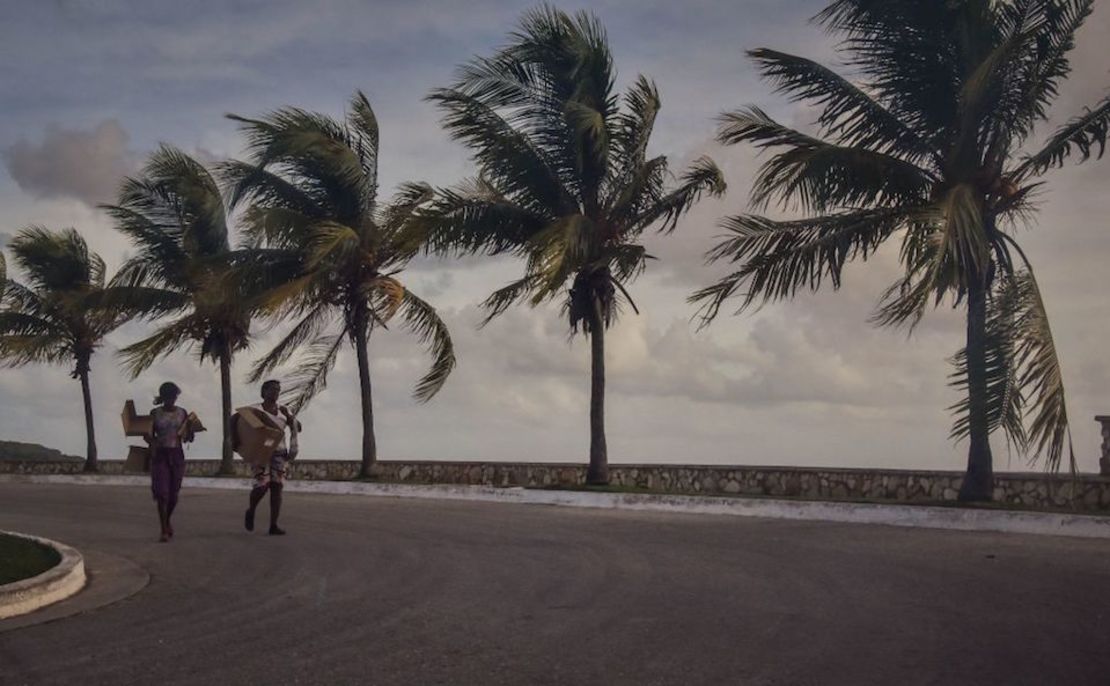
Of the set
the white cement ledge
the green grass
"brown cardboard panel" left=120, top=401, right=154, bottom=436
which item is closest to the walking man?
"brown cardboard panel" left=120, top=401, right=154, bottom=436

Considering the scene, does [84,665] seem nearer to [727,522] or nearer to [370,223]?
[727,522]

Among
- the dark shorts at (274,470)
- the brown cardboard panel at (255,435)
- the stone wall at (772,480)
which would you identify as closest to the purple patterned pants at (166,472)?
the brown cardboard panel at (255,435)

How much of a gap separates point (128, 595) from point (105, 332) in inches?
1296

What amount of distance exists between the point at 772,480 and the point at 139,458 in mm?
14365

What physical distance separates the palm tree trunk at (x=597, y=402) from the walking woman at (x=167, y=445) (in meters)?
11.6

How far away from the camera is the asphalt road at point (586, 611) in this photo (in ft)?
21.2

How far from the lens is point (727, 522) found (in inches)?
667

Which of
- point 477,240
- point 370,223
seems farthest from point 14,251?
point 477,240

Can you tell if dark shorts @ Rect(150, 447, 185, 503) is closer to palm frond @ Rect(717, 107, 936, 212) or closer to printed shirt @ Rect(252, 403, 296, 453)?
printed shirt @ Rect(252, 403, 296, 453)

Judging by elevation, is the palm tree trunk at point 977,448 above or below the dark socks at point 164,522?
above

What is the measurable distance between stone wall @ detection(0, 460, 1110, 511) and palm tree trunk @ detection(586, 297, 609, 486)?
629mm

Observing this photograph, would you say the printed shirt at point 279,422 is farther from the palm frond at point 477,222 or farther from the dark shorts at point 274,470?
the palm frond at point 477,222

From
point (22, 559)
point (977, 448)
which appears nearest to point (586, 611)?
point (22, 559)

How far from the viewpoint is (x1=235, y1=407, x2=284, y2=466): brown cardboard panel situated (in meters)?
14.0
